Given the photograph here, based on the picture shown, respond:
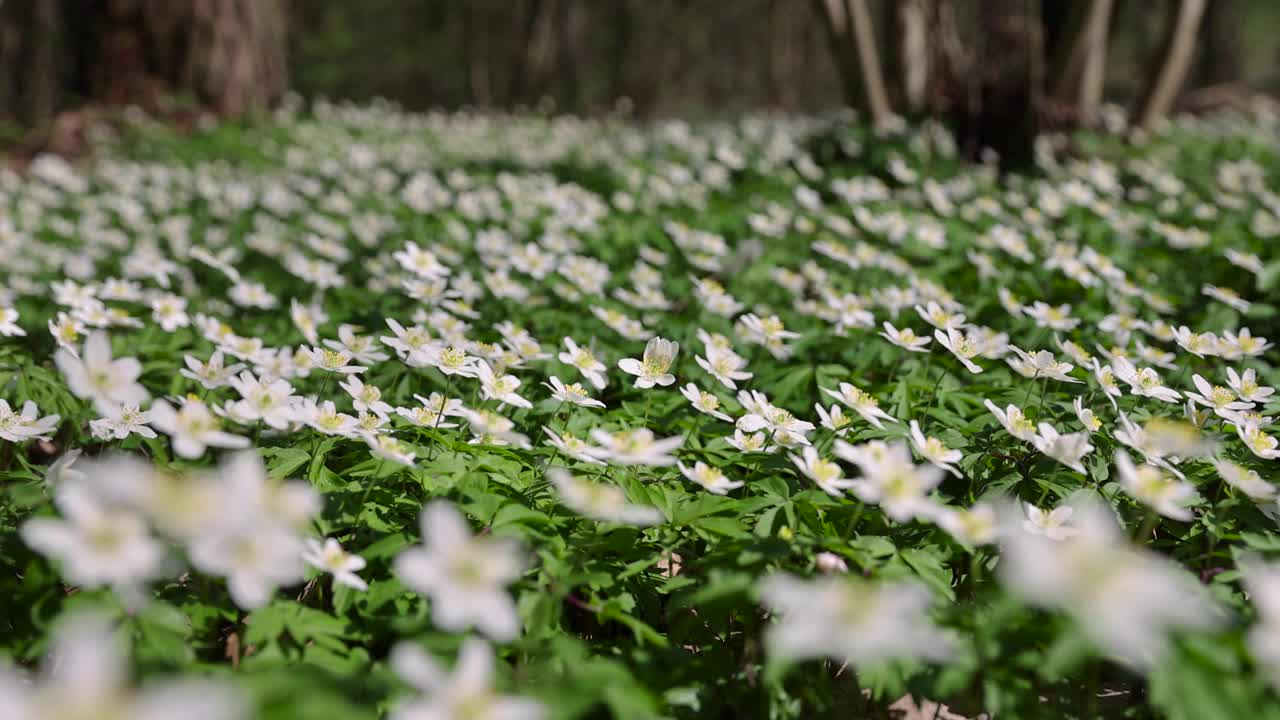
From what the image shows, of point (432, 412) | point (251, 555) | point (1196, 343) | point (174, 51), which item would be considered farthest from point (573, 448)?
point (174, 51)

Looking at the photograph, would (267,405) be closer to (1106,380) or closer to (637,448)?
(637,448)

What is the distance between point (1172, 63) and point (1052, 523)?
7.31 metres

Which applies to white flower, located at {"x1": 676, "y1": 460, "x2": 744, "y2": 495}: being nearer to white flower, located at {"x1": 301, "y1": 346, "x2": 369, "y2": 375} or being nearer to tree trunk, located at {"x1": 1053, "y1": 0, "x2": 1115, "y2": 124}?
white flower, located at {"x1": 301, "y1": 346, "x2": 369, "y2": 375}

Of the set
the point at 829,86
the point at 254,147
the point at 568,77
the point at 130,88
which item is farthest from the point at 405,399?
the point at 829,86

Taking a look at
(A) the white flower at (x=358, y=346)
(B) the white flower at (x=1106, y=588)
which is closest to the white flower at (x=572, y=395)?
(A) the white flower at (x=358, y=346)

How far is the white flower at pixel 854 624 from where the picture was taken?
3.53 ft

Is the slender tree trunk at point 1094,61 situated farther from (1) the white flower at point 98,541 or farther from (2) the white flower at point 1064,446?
(1) the white flower at point 98,541

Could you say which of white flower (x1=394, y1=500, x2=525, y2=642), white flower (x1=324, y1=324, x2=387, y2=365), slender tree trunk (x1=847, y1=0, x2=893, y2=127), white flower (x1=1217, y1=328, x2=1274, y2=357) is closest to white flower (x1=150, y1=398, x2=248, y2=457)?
white flower (x1=394, y1=500, x2=525, y2=642)

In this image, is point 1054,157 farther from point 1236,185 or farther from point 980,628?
point 980,628

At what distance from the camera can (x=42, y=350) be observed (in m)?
2.90

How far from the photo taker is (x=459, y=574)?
1191 millimetres

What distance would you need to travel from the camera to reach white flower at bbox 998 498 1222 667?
1.02 m

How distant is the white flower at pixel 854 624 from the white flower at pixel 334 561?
0.75 meters

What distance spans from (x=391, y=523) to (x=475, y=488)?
0.59ft
